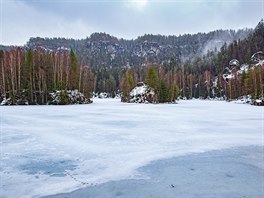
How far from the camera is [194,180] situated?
879cm

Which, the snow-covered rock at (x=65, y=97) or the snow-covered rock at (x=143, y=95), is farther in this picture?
the snow-covered rock at (x=143, y=95)

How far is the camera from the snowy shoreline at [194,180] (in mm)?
7668

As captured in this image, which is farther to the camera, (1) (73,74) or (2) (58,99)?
(1) (73,74)

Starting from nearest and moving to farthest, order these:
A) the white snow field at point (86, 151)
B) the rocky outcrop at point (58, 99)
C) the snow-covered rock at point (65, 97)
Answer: the white snow field at point (86, 151), the rocky outcrop at point (58, 99), the snow-covered rock at point (65, 97)

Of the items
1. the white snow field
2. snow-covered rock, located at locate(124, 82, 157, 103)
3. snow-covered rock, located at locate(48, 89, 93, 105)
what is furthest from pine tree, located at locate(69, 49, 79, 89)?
the white snow field

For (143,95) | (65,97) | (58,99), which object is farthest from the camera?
(143,95)

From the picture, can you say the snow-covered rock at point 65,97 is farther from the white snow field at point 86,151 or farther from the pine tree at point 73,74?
the white snow field at point 86,151

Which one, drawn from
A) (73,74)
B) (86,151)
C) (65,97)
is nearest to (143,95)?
(73,74)

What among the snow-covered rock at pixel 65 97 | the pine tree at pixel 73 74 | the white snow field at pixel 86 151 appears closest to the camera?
the white snow field at pixel 86 151

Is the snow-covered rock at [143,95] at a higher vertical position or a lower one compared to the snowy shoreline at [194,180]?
higher

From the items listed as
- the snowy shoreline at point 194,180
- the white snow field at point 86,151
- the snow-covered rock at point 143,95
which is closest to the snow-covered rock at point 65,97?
the snow-covered rock at point 143,95

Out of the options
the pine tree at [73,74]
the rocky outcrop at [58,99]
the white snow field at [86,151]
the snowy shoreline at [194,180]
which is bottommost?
the snowy shoreline at [194,180]

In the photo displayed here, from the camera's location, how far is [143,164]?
10758 millimetres

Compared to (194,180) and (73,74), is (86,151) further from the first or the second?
(73,74)
